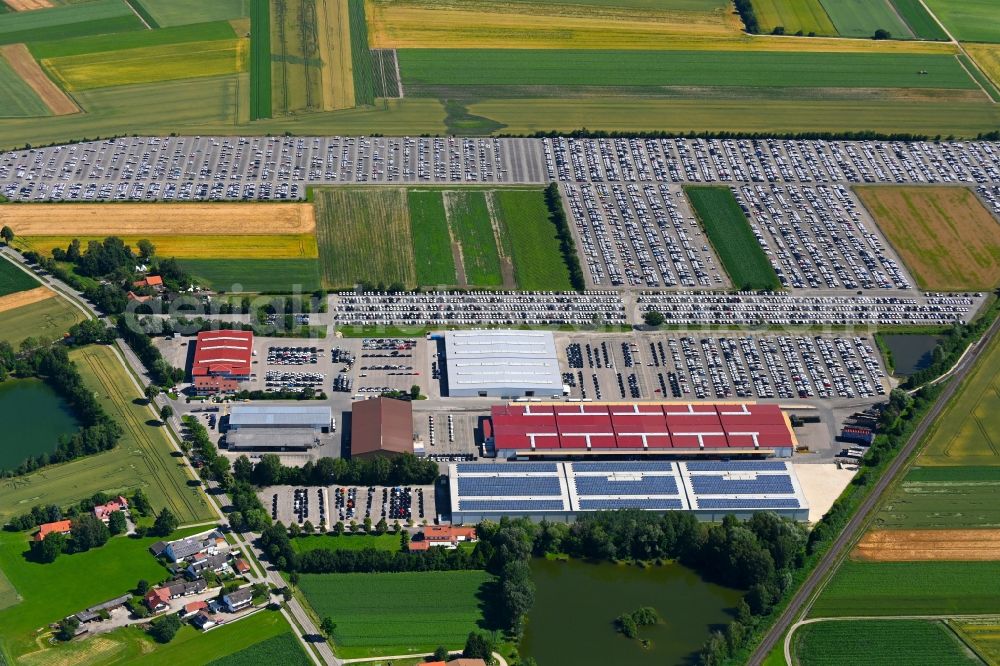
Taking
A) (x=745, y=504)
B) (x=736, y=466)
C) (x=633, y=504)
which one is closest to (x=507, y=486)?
(x=633, y=504)

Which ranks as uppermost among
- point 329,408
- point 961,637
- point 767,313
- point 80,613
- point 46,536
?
point 767,313

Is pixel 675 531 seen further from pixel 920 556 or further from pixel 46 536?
pixel 46 536

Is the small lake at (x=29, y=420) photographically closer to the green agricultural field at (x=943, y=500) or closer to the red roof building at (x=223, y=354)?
the red roof building at (x=223, y=354)

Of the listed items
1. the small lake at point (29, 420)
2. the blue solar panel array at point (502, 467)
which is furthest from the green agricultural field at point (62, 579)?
the blue solar panel array at point (502, 467)

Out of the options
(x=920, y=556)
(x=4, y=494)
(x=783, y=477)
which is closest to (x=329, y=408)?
(x=4, y=494)

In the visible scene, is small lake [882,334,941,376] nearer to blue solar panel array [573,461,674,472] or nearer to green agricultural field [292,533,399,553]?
blue solar panel array [573,461,674,472]
